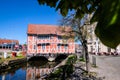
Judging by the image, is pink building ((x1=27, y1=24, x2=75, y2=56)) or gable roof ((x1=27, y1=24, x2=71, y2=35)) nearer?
pink building ((x1=27, y1=24, x2=75, y2=56))

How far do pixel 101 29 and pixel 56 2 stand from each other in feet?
2.64

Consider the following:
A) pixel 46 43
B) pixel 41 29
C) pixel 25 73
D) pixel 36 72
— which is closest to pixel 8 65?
pixel 25 73

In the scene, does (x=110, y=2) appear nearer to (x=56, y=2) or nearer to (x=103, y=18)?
(x=103, y=18)

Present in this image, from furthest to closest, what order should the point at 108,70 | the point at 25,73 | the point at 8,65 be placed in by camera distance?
the point at 8,65 → the point at 25,73 → the point at 108,70

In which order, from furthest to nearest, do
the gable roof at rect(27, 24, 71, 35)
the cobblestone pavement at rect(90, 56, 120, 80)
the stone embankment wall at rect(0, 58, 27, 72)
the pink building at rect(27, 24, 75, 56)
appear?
the gable roof at rect(27, 24, 71, 35) < the pink building at rect(27, 24, 75, 56) < the stone embankment wall at rect(0, 58, 27, 72) < the cobblestone pavement at rect(90, 56, 120, 80)

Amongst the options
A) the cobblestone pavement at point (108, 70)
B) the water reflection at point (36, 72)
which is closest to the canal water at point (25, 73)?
the water reflection at point (36, 72)

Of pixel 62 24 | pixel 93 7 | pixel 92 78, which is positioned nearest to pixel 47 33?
pixel 62 24

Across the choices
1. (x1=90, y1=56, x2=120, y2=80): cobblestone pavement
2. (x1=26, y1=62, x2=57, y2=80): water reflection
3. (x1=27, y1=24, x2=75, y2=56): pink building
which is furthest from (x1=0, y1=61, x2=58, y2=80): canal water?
(x1=27, y1=24, x2=75, y2=56): pink building

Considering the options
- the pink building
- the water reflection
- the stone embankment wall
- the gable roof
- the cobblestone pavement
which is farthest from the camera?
the gable roof

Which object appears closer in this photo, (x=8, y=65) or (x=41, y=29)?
(x=8, y=65)

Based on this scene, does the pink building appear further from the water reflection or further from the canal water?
the canal water

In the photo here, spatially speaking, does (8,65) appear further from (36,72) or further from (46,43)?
(46,43)

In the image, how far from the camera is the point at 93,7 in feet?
4.56

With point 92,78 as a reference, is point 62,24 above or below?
above
